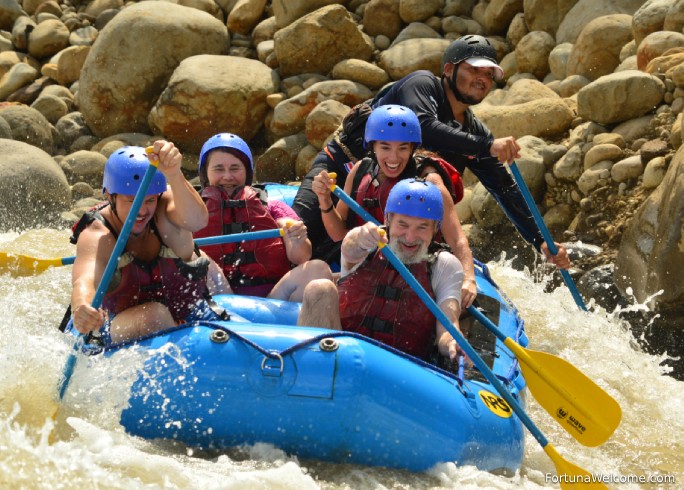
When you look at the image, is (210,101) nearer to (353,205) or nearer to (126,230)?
(353,205)

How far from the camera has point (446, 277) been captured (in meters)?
5.04

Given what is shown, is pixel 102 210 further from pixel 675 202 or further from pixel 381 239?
pixel 675 202

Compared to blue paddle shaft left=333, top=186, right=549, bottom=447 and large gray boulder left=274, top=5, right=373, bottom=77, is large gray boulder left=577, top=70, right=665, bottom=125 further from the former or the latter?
blue paddle shaft left=333, top=186, right=549, bottom=447

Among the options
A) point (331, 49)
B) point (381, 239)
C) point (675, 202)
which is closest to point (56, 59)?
point (331, 49)

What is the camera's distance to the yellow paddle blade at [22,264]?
630 centimetres

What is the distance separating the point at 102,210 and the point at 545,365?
7.50 feet

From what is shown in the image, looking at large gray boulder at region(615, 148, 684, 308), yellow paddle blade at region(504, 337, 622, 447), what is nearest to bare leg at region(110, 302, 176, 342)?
yellow paddle blade at region(504, 337, 622, 447)

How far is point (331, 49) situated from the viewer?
39.7ft

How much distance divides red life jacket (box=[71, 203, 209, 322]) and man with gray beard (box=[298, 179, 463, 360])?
57cm

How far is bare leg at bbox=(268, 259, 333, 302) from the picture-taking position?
555 centimetres

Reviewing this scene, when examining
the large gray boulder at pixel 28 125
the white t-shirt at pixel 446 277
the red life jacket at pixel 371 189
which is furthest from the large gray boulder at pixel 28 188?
the white t-shirt at pixel 446 277

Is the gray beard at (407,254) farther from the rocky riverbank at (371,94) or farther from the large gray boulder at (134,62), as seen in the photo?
the large gray boulder at (134,62)

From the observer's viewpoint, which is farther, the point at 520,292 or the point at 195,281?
the point at 520,292

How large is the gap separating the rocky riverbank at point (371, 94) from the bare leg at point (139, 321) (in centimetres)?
404
